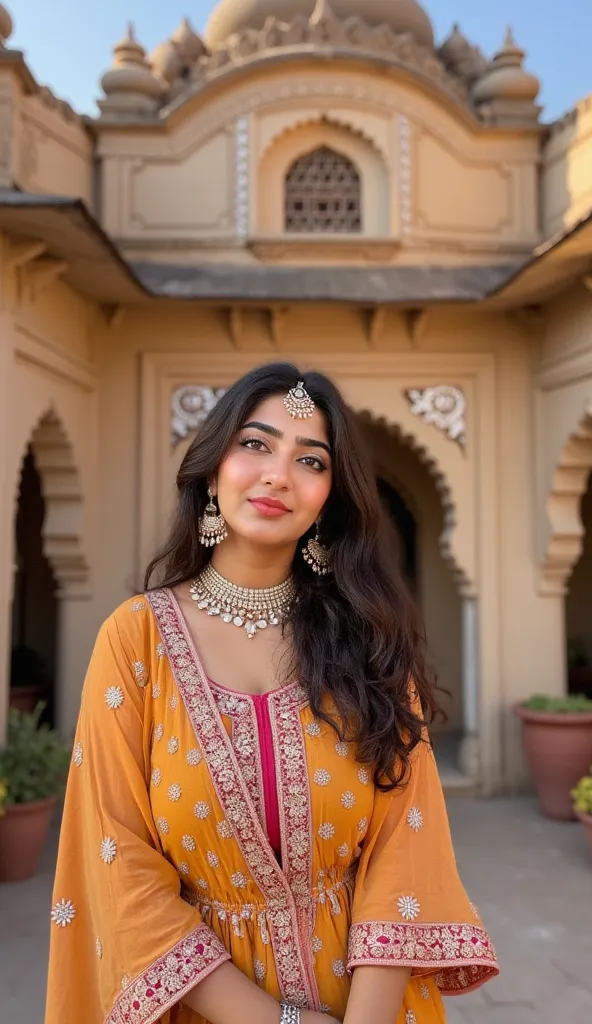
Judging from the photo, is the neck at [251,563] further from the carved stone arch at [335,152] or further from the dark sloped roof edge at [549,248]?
the carved stone arch at [335,152]

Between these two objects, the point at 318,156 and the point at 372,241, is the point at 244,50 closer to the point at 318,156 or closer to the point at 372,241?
the point at 318,156

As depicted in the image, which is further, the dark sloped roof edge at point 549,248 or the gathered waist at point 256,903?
the dark sloped roof edge at point 549,248

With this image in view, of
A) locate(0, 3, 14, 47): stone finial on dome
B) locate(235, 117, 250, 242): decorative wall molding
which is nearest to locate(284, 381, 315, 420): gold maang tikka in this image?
locate(0, 3, 14, 47): stone finial on dome

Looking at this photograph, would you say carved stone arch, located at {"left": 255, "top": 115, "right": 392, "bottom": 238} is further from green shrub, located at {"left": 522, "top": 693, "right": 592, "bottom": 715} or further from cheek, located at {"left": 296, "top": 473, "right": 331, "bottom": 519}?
cheek, located at {"left": 296, "top": 473, "right": 331, "bottom": 519}

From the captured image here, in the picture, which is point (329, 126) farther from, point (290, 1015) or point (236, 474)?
point (290, 1015)

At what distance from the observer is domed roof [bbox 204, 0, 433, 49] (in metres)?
6.11

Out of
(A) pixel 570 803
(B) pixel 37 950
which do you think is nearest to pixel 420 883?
(B) pixel 37 950

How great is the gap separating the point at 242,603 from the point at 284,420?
0.32 m

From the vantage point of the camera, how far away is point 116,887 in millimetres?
1175

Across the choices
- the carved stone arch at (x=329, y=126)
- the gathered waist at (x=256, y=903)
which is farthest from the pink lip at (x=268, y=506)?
the carved stone arch at (x=329, y=126)

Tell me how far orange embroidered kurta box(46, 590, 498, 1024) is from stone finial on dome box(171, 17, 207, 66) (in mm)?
6213

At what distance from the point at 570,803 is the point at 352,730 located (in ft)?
14.4

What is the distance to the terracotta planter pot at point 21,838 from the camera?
3.94 meters

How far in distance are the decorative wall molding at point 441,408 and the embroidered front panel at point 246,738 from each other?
14.3 feet
